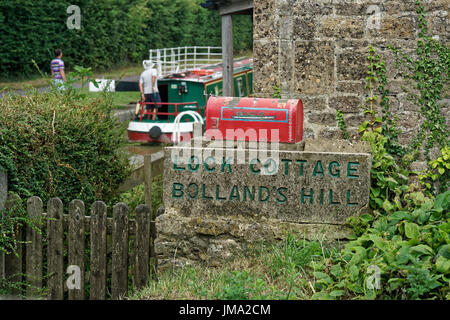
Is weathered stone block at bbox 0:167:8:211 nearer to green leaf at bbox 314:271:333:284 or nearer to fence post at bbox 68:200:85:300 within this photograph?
fence post at bbox 68:200:85:300

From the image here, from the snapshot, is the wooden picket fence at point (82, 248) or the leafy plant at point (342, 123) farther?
the leafy plant at point (342, 123)

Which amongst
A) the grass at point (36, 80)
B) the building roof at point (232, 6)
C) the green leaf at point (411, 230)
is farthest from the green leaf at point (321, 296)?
the grass at point (36, 80)

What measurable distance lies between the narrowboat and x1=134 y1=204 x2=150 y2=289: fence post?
8.78 m

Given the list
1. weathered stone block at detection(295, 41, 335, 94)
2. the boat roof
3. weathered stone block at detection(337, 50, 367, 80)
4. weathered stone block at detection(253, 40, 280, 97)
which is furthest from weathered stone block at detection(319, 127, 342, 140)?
the boat roof

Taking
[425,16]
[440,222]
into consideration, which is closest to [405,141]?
[425,16]

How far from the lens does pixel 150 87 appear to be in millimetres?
14875

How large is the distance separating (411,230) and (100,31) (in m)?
22.6

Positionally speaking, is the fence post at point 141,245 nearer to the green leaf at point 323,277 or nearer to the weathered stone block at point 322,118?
the green leaf at point 323,277

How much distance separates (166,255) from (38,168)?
1.43 m

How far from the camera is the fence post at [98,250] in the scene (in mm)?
5344

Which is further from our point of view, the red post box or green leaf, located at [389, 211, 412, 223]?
the red post box

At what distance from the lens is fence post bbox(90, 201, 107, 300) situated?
210 inches

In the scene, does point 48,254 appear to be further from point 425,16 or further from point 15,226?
point 425,16

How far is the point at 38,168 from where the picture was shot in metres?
5.45
